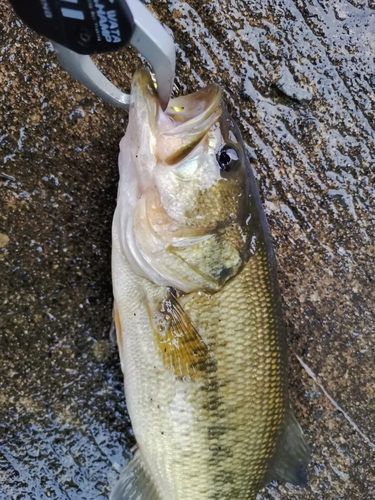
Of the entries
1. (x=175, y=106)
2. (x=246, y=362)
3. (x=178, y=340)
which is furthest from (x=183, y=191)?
(x=246, y=362)

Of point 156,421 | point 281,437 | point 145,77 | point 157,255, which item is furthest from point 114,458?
point 145,77

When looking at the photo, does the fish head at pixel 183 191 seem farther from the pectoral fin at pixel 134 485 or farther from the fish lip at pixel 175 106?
the pectoral fin at pixel 134 485

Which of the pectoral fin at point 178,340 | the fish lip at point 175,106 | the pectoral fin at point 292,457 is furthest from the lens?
the pectoral fin at point 292,457

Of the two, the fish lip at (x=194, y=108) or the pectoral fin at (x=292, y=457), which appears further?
the pectoral fin at (x=292, y=457)

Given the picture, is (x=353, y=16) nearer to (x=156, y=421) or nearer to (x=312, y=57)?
(x=312, y=57)

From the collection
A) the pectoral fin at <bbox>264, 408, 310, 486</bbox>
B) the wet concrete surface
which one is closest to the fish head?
the wet concrete surface

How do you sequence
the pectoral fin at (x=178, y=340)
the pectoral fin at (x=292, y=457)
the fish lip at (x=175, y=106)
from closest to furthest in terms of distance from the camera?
the fish lip at (x=175, y=106) < the pectoral fin at (x=178, y=340) < the pectoral fin at (x=292, y=457)

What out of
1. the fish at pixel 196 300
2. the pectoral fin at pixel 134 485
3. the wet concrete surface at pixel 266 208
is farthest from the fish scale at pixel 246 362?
the wet concrete surface at pixel 266 208
